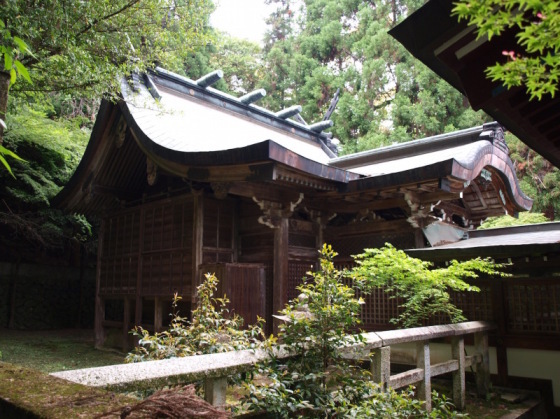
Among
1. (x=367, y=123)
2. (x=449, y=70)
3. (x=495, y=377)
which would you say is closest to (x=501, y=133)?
(x=495, y=377)

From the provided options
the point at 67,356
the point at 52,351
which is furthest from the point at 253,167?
the point at 52,351

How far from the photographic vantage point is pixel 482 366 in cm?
590

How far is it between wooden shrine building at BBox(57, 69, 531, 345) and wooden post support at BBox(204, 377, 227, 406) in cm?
400

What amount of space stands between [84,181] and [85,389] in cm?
904

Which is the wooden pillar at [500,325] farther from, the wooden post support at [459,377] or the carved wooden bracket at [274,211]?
the carved wooden bracket at [274,211]

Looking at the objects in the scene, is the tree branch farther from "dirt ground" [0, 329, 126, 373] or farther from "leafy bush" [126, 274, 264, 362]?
"dirt ground" [0, 329, 126, 373]

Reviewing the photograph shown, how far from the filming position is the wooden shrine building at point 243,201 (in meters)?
6.93

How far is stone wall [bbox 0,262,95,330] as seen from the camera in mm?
13133

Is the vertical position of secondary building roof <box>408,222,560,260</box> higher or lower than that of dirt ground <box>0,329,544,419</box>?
higher

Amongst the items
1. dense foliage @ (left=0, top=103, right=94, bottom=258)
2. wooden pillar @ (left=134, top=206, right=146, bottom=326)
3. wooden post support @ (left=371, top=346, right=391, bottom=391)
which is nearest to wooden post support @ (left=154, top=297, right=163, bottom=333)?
wooden pillar @ (left=134, top=206, right=146, bottom=326)

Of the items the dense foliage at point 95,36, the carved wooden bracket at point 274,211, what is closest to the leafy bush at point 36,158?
the dense foliage at point 95,36

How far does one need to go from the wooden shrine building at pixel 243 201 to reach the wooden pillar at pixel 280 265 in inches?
0.9

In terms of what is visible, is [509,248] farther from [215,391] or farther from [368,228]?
[215,391]

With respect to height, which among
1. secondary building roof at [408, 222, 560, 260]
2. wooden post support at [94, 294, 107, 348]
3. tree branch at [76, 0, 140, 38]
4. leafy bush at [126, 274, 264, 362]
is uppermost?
tree branch at [76, 0, 140, 38]
